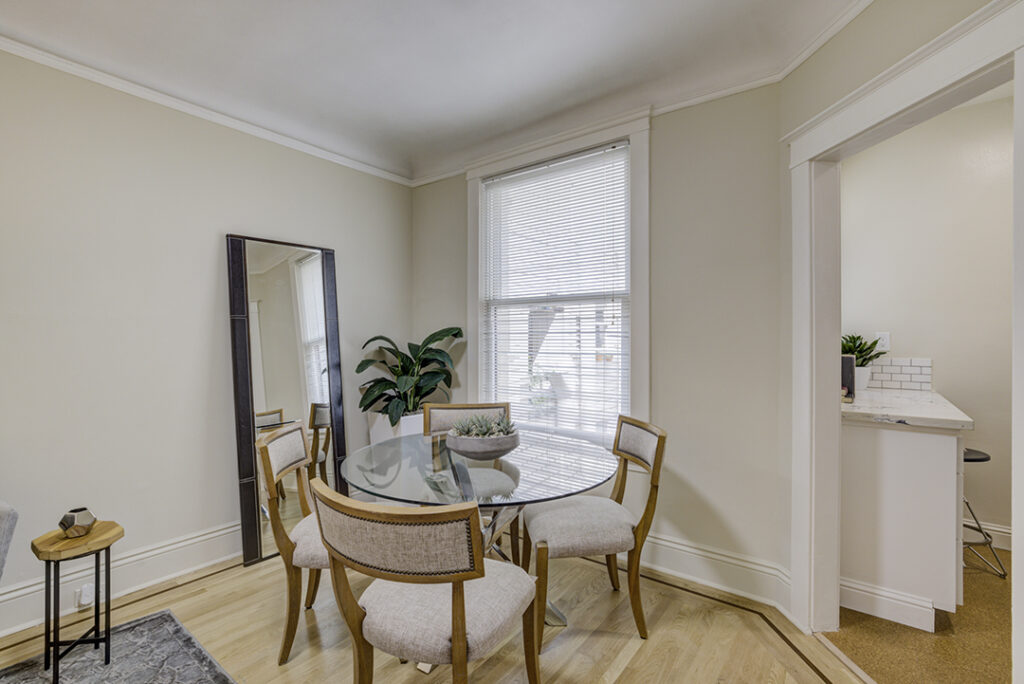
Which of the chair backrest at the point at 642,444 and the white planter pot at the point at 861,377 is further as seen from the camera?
the white planter pot at the point at 861,377

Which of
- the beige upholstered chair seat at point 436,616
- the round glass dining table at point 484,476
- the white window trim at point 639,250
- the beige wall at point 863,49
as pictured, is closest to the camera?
the beige upholstered chair seat at point 436,616

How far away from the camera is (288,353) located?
300 centimetres

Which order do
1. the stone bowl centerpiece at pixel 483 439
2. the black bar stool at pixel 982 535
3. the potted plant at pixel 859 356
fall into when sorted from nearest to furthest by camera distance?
the stone bowl centerpiece at pixel 483 439, the black bar stool at pixel 982 535, the potted plant at pixel 859 356

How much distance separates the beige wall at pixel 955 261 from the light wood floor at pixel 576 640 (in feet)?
6.65

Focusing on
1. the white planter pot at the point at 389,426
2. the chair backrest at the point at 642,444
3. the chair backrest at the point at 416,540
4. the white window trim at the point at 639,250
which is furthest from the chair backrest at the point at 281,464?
the white window trim at the point at 639,250

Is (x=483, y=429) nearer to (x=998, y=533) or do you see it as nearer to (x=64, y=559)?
(x=64, y=559)

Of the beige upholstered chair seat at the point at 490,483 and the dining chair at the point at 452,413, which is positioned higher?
the dining chair at the point at 452,413

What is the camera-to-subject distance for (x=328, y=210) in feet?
10.9

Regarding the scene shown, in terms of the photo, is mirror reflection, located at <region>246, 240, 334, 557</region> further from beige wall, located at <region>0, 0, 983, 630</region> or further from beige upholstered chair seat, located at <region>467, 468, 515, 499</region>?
beige upholstered chair seat, located at <region>467, 468, 515, 499</region>

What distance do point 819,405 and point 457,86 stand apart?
252 cm

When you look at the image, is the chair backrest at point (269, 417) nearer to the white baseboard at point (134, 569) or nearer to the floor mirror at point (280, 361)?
the floor mirror at point (280, 361)

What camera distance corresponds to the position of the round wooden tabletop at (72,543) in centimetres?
177

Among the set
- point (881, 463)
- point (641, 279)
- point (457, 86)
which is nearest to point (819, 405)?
point (881, 463)

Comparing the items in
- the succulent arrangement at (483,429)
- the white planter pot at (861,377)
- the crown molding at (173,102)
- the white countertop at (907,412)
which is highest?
the crown molding at (173,102)
